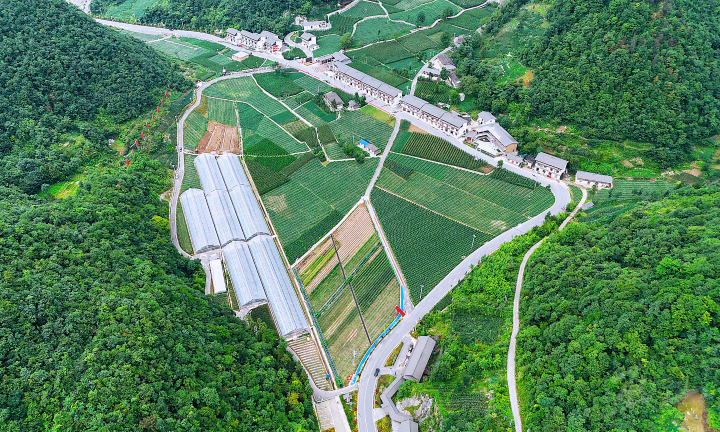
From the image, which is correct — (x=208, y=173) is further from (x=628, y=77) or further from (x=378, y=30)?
(x=628, y=77)

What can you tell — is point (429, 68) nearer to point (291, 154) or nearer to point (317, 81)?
point (317, 81)

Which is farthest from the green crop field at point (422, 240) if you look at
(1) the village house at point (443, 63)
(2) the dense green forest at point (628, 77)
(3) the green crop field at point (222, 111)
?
(1) the village house at point (443, 63)

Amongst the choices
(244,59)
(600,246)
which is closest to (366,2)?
(244,59)

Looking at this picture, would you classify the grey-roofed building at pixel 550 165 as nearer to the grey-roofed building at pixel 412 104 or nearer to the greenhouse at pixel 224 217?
the grey-roofed building at pixel 412 104

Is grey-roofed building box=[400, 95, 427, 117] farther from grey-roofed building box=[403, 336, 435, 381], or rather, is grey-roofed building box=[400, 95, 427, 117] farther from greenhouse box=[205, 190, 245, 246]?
grey-roofed building box=[403, 336, 435, 381]

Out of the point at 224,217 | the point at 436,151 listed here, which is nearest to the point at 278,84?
the point at 436,151
